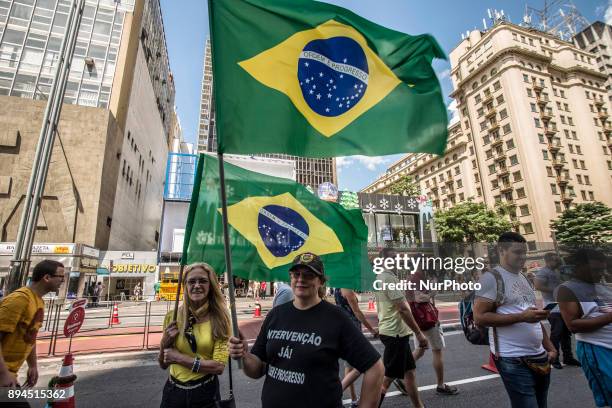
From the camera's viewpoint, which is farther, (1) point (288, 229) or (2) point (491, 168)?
(2) point (491, 168)

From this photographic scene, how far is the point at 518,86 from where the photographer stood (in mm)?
53781

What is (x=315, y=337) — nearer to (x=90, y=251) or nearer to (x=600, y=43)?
(x=90, y=251)

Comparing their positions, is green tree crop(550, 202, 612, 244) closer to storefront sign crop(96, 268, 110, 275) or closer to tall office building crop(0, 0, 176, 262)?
storefront sign crop(96, 268, 110, 275)

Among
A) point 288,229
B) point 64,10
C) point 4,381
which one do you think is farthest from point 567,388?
point 64,10

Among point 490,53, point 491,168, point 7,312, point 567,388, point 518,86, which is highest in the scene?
point 490,53

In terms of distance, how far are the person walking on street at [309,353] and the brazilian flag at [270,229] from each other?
4.85ft

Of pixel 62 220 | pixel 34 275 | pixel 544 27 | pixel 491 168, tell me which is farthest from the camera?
pixel 544 27

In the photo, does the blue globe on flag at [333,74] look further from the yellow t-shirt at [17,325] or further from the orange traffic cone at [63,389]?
the orange traffic cone at [63,389]

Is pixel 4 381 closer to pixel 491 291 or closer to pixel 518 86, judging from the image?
pixel 491 291

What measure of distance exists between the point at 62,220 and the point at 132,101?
19239 mm

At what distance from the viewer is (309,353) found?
6.98 ft

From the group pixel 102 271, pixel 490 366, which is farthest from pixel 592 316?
pixel 102 271

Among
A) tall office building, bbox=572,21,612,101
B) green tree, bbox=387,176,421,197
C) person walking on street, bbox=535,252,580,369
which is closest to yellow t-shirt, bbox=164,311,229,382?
person walking on street, bbox=535,252,580,369

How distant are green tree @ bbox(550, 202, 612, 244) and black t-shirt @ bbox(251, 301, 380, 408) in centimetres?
4799
